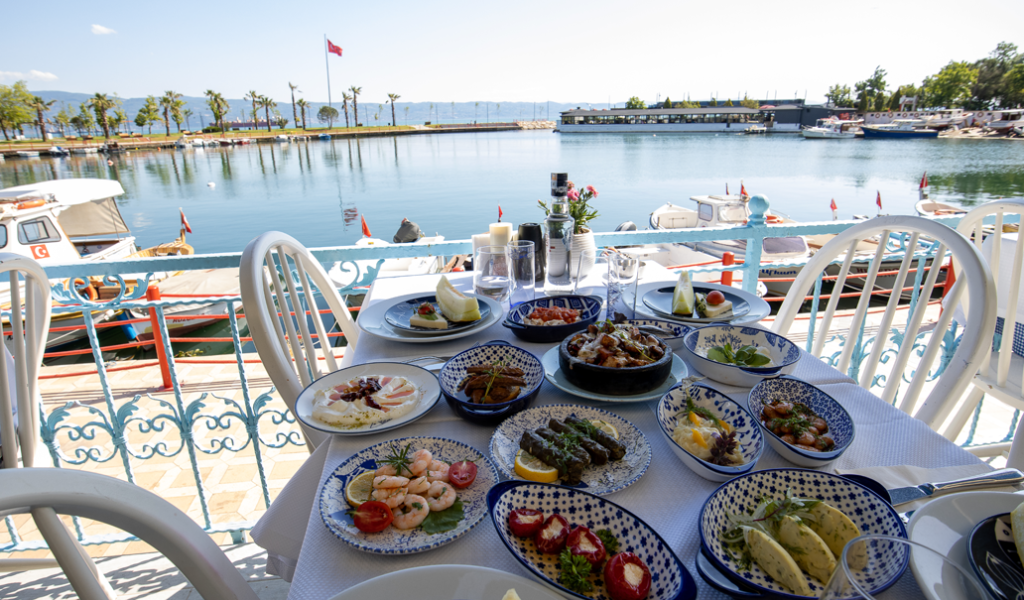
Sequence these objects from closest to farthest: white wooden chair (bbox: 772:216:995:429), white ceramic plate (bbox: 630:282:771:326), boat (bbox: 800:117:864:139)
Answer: white wooden chair (bbox: 772:216:995:429) → white ceramic plate (bbox: 630:282:771:326) → boat (bbox: 800:117:864:139)

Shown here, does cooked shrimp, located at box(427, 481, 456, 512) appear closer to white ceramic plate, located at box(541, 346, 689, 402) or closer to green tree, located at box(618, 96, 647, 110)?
white ceramic plate, located at box(541, 346, 689, 402)

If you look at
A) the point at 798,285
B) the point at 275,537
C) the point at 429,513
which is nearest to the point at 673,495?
the point at 429,513

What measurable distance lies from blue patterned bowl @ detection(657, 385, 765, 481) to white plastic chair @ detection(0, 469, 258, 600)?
0.68m

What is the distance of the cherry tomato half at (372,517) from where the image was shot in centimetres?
63

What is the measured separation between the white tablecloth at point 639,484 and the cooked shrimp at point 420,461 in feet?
0.39

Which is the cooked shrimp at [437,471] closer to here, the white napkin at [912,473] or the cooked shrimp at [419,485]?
the cooked shrimp at [419,485]

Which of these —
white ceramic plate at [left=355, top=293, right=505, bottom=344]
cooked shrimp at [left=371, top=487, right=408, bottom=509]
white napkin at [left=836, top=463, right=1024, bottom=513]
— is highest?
white ceramic plate at [left=355, top=293, right=505, bottom=344]

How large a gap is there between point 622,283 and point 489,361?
1.94 ft

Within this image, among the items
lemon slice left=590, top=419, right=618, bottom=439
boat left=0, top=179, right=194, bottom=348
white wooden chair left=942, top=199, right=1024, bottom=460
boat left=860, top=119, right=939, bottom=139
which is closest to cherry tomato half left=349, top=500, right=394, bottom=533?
lemon slice left=590, top=419, right=618, bottom=439

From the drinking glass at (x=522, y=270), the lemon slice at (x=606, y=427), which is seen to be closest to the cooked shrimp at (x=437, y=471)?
the lemon slice at (x=606, y=427)

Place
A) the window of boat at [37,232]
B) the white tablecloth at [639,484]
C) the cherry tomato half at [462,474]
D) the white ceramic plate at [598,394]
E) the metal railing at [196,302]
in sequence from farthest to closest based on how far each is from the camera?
the window of boat at [37,232] < the metal railing at [196,302] < the white ceramic plate at [598,394] < the cherry tomato half at [462,474] < the white tablecloth at [639,484]

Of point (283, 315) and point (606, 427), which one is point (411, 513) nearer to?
point (606, 427)

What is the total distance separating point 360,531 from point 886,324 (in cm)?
172

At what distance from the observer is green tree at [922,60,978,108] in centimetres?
4815
